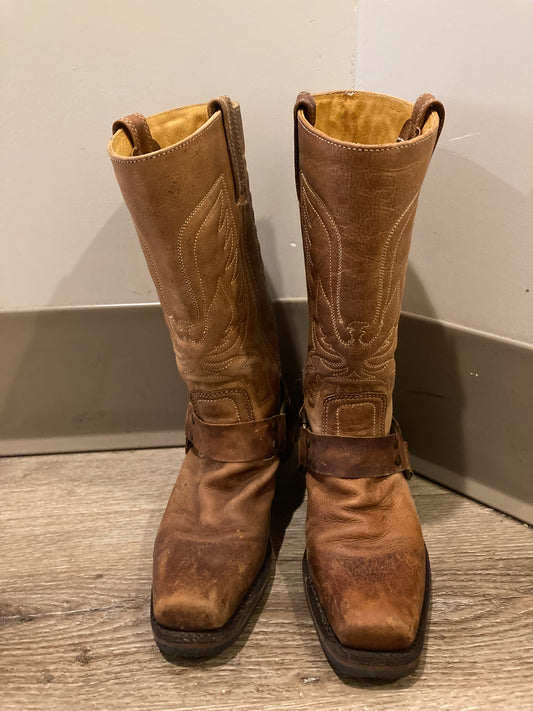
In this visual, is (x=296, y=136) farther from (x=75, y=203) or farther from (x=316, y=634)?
(x=316, y=634)

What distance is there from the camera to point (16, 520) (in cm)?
89

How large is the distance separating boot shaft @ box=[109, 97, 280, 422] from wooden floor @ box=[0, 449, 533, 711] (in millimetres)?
260

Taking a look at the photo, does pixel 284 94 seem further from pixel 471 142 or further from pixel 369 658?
pixel 369 658

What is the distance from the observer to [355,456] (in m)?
0.71

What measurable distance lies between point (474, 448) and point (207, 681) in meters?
0.53

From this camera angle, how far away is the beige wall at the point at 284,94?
2.35ft

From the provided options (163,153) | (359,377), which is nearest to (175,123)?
(163,153)

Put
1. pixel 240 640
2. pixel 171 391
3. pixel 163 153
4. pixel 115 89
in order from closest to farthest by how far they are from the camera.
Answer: pixel 163 153
pixel 240 640
pixel 115 89
pixel 171 391

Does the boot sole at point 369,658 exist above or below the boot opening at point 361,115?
below

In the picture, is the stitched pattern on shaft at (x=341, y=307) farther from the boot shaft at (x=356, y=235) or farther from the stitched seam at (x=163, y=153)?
the stitched seam at (x=163, y=153)

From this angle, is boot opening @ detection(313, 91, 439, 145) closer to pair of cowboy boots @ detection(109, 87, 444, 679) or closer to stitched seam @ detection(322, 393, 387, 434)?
pair of cowboy boots @ detection(109, 87, 444, 679)

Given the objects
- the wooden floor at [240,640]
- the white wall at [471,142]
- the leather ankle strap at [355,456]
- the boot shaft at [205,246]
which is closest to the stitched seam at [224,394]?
the boot shaft at [205,246]

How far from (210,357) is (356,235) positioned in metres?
0.24

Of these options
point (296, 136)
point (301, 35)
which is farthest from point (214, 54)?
point (296, 136)
